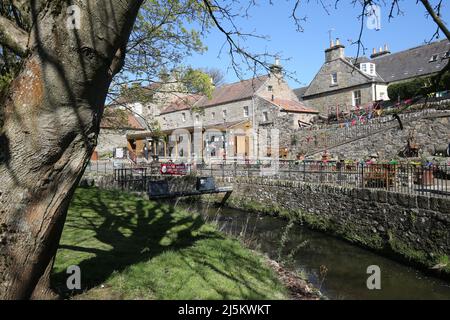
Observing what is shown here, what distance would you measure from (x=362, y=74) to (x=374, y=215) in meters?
26.3

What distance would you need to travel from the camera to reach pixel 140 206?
12.6m

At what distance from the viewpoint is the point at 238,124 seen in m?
34.8

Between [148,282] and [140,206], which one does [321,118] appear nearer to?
[140,206]

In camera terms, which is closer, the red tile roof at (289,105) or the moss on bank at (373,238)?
the moss on bank at (373,238)

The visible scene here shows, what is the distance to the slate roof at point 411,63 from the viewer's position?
3189 cm

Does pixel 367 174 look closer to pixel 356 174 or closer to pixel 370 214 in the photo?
pixel 356 174

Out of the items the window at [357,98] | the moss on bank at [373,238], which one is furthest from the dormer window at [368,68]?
the moss on bank at [373,238]

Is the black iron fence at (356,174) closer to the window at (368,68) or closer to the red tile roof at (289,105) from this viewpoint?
the red tile roof at (289,105)

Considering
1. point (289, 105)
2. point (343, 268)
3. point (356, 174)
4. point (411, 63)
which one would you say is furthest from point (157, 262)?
point (411, 63)

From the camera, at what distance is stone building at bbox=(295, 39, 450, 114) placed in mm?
33375

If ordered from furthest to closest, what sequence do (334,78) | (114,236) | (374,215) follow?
(334,78), (374,215), (114,236)

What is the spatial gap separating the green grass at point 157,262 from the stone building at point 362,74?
2980 centimetres

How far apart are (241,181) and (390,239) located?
1143 cm
